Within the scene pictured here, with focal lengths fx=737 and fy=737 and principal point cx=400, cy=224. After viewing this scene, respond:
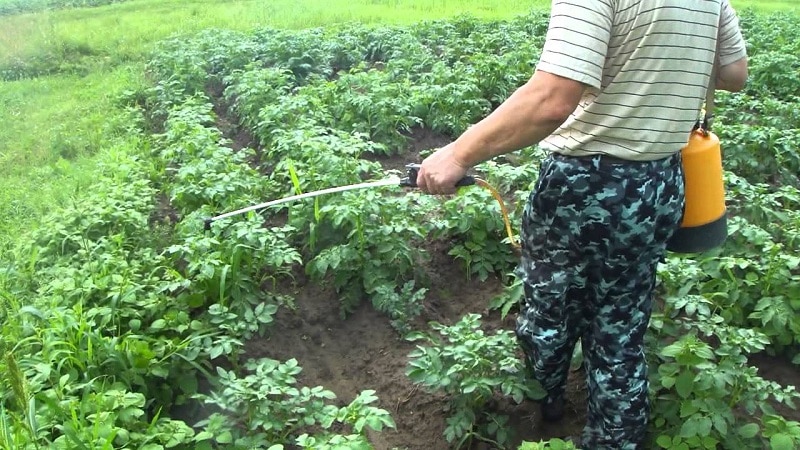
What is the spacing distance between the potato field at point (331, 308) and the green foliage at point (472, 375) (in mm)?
11

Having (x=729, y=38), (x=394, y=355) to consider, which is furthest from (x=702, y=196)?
(x=394, y=355)

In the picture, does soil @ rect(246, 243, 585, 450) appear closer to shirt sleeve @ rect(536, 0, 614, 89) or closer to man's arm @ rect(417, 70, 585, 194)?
man's arm @ rect(417, 70, 585, 194)

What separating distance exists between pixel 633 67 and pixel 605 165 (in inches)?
13.0

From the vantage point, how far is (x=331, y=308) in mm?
3994

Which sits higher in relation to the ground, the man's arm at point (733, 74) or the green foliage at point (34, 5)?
the man's arm at point (733, 74)

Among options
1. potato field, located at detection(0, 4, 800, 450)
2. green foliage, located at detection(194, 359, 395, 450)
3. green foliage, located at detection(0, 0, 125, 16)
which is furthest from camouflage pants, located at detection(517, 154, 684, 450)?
green foliage, located at detection(0, 0, 125, 16)

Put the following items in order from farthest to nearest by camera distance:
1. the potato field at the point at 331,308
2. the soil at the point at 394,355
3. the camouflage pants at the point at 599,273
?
1. the soil at the point at 394,355
2. the potato field at the point at 331,308
3. the camouflage pants at the point at 599,273

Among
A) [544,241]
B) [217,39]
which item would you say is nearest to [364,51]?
[217,39]

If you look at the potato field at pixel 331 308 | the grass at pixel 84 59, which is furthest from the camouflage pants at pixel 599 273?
the grass at pixel 84 59

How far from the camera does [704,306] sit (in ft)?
10.2

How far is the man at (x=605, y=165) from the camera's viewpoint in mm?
2107

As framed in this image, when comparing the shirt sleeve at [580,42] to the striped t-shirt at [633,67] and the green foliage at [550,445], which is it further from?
the green foliage at [550,445]

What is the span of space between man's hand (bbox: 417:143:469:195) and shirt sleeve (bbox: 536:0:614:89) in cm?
47

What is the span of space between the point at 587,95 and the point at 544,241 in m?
0.55
